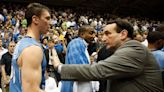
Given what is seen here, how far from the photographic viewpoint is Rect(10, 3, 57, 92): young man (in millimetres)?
3008

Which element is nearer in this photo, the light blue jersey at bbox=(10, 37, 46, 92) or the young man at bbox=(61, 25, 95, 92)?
the light blue jersey at bbox=(10, 37, 46, 92)

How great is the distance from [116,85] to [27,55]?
0.76 m

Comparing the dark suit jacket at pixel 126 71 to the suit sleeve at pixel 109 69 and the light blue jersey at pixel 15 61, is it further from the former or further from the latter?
the light blue jersey at pixel 15 61

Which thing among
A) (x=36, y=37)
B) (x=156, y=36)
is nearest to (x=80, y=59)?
(x=156, y=36)

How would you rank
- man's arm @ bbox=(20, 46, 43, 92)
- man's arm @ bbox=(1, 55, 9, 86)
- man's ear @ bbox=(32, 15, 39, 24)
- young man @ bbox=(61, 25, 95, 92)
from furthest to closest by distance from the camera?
man's arm @ bbox=(1, 55, 9, 86)
young man @ bbox=(61, 25, 95, 92)
man's ear @ bbox=(32, 15, 39, 24)
man's arm @ bbox=(20, 46, 43, 92)

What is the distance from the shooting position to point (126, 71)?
260 cm

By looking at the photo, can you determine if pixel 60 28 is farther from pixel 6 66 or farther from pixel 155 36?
pixel 155 36

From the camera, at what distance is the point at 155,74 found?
109 inches

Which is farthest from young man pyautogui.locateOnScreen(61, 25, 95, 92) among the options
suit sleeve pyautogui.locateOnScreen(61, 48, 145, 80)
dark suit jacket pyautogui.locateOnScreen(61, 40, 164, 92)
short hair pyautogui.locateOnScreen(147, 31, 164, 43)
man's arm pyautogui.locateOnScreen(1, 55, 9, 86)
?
Answer: suit sleeve pyautogui.locateOnScreen(61, 48, 145, 80)

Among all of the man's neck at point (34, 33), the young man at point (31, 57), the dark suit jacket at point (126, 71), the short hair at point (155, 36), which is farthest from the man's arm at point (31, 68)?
the short hair at point (155, 36)

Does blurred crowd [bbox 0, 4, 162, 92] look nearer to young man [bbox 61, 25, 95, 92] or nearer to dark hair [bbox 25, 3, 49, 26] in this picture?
young man [bbox 61, 25, 95, 92]

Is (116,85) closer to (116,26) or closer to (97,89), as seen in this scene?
(116,26)

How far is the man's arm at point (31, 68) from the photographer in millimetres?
2996

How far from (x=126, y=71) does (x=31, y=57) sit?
81 centimetres
